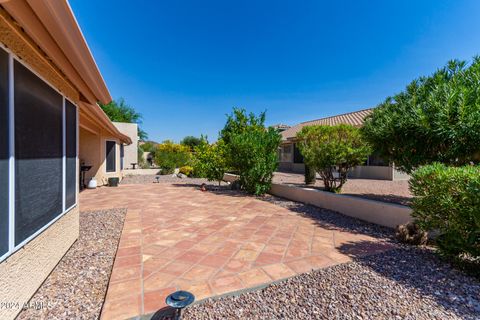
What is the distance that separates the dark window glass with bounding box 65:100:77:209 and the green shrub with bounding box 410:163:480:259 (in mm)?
6115

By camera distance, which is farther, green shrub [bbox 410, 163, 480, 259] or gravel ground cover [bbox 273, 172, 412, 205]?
gravel ground cover [bbox 273, 172, 412, 205]

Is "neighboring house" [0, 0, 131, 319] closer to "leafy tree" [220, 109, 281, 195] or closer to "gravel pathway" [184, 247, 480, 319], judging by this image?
"gravel pathway" [184, 247, 480, 319]

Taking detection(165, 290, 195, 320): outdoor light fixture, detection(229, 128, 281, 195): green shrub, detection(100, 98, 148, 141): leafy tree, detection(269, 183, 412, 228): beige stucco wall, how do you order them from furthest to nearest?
detection(100, 98, 148, 141): leafy tree
detection(229, 128, 281, 195): green shrub
detection(269, 183, 412, 228): beige stucco wall
detection(165, 290, 195, 320): outdoor light fixture

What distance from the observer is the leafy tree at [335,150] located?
834 centimetres

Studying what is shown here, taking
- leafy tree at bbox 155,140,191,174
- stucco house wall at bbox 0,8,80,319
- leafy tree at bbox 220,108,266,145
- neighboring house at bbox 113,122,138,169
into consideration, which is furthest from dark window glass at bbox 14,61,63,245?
neighboring house at bbox 113,122,138,169

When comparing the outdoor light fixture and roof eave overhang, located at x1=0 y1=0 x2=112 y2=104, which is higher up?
roof eave overhang, located at x1=0 y1=0 x2=112 y2=104

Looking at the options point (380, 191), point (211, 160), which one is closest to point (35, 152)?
point (211, 160)

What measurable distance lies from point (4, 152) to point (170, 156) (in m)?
18.9

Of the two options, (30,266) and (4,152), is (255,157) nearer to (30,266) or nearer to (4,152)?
(30,266)

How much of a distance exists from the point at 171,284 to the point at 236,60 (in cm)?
1423

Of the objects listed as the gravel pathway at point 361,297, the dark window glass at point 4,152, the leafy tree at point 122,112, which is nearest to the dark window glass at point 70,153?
the dark window glass at point 4,152

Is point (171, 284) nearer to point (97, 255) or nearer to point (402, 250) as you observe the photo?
point (97, 255)

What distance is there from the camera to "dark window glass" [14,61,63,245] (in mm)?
2309

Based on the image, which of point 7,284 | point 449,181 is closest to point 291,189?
point 449,181
